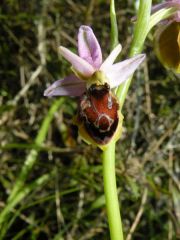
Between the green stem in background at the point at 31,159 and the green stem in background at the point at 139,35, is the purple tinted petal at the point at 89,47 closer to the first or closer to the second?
the green stem in background at the point at 139,35

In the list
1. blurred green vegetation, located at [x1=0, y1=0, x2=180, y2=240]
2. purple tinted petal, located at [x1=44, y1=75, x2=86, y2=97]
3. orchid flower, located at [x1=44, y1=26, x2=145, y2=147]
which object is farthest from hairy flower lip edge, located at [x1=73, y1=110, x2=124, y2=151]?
blurred green vegetation, located at [x1=0, y1=0, x2=180, y2=240]

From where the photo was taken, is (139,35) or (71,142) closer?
(139,35)

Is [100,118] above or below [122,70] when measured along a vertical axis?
below

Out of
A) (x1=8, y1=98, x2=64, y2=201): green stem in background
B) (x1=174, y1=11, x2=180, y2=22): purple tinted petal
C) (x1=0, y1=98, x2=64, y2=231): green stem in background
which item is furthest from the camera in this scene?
(x1=8, y1=98, x2=64, y2=201): green stem in background

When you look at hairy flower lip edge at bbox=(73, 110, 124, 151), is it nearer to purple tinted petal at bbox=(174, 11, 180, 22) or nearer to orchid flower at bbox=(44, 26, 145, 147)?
orchid flower at bbox=(44, 26, 145, 147)

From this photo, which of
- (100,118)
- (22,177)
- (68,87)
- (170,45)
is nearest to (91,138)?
(100,118)

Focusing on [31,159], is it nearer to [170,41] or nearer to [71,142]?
[71,142]

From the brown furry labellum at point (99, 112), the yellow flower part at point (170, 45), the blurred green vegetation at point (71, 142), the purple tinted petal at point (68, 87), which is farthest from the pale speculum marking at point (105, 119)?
the blurred green vegetation at point (71, 142)
